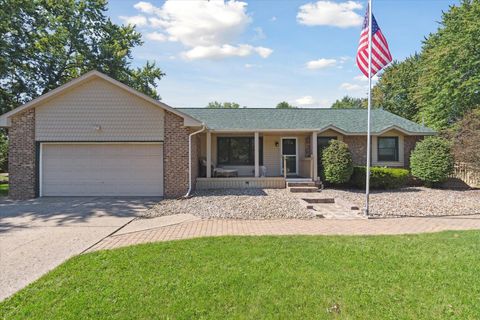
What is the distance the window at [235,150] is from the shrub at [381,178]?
16.7 feet

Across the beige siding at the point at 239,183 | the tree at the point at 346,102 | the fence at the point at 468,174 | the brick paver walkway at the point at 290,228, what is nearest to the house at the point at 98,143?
the beige siding at the point at 239,183

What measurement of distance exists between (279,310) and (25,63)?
21.5 meters

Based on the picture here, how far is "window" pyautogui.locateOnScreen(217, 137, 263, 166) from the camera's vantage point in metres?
16.1

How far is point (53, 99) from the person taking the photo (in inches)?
460

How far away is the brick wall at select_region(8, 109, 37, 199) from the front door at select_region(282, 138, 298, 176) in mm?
11649

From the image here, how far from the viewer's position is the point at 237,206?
963cm

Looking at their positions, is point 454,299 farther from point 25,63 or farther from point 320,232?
point 25,63

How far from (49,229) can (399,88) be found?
39286mm

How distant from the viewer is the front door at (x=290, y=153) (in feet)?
52.5

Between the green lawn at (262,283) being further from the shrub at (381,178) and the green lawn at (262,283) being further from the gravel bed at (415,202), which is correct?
the shrub at (381,178)

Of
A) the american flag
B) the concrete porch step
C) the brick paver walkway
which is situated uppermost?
the american flag

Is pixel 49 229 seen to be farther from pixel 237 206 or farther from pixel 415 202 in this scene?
pixel 415 202

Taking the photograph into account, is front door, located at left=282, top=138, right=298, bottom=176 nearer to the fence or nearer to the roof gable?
the roof gable

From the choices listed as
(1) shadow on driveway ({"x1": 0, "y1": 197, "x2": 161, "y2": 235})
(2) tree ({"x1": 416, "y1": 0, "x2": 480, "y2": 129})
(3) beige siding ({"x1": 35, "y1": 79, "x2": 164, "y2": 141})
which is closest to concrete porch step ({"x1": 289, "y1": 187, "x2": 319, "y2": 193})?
(1) shadow on driveway ({"x1": 0, "y1": 197, "x2": 161, "y2": 235})
